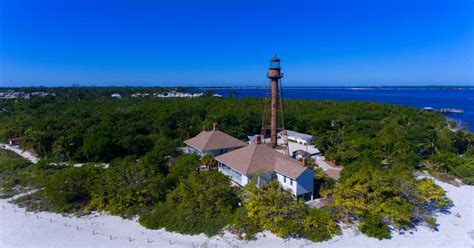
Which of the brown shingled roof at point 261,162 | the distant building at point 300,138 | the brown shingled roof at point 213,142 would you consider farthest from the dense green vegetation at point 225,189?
the distant building at point 300,138

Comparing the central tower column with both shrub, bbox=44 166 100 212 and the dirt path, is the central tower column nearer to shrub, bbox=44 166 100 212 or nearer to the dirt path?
shrub, bbox=44 166 100 212

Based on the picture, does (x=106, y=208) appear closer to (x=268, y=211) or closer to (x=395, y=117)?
(x=268, y=211)

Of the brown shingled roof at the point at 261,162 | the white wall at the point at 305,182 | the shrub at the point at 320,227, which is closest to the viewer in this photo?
the shrub at the point at 320,227

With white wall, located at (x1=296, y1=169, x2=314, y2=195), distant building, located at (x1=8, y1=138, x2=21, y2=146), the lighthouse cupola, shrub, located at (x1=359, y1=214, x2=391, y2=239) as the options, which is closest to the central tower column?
the lighthouse cupola

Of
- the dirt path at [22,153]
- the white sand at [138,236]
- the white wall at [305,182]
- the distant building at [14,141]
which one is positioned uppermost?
the white wall at [305,182]

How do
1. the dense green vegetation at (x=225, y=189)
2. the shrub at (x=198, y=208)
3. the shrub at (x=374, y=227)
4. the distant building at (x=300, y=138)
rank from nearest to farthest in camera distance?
the shrub at (x=374, y=227), the dense green vegetation at (x=225, y=189), the shrub at (x=198, y=208), the distant building at (x=300, y=138)

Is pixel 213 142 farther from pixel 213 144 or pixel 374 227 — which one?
pixel 374 227

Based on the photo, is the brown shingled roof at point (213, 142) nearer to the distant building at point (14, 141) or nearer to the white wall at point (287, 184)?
the white wall at point (287, 184)
